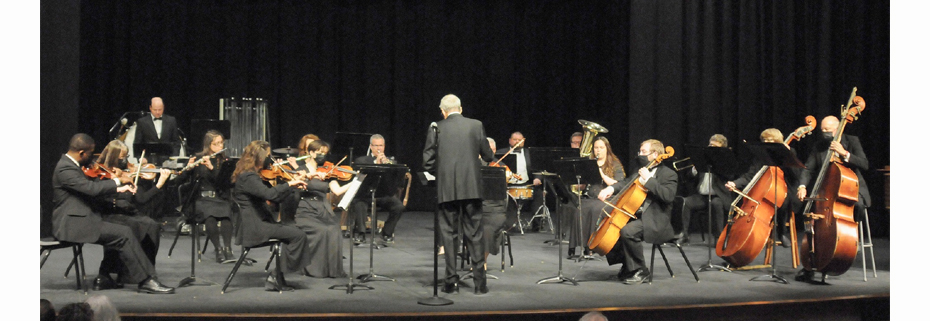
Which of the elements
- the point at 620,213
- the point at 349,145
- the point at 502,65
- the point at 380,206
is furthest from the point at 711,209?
the point at 502,65

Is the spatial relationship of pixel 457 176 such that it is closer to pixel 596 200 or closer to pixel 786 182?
pixel 596 200

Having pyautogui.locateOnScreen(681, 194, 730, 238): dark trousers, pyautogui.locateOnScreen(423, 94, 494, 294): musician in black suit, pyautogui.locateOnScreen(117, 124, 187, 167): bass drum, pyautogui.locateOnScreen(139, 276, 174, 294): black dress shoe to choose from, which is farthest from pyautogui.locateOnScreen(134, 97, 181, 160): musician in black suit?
pyautogui.locateOnScreen(681, 194, 730, 238): dark trousers

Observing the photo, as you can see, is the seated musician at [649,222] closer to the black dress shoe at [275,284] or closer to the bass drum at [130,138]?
the black dress shoe at [275,284]

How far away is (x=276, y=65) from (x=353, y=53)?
1152mm

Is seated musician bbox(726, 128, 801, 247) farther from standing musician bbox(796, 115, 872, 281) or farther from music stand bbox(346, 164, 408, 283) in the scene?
music stand bbox(346, 164, 408, 283)

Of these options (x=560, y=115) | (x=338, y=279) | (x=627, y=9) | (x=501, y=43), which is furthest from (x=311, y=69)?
(x=338, y=279)

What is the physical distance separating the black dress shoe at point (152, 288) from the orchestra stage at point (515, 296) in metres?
0.10

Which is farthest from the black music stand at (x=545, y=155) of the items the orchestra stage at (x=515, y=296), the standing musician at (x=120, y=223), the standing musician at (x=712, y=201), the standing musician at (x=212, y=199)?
the standing musician at (x=120, y=223)

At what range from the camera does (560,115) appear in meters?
12.1

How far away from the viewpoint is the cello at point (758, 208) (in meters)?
6.32

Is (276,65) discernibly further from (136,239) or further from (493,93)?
(136,239)

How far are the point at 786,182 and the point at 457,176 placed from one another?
354 centimetres

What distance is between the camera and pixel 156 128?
8.85 metres

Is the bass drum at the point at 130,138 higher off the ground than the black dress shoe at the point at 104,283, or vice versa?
the bass drum at the point at 130,138
